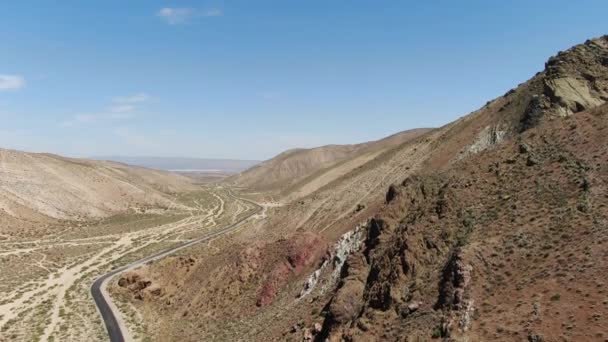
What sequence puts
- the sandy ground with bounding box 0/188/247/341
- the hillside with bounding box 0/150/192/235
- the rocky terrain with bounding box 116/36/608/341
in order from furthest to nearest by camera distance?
1. the hillside with bounding box 0/150/192/235
2. the sandy ground with bounding box 0/188/247/341
3. the rocky terrain with bounding box 116/36/608/341

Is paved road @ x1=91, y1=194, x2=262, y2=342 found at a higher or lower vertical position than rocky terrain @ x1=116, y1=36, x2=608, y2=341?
lower

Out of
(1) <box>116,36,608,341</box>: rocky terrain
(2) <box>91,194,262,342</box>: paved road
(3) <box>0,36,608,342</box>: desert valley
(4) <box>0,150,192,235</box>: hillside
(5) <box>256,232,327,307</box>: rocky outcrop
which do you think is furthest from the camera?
(4) <box>0,150,192,235</box>: hillside

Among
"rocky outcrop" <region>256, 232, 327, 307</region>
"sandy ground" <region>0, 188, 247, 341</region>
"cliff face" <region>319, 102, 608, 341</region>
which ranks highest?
"cliff face" <region>319, 102, 608, 341</region>

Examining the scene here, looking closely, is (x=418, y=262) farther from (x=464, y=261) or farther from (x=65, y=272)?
(x=65, y=272)

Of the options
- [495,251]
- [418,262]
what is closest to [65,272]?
[418,262]

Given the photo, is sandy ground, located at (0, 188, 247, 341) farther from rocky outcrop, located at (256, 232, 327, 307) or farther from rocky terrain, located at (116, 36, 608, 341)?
rocky outcrop, located at (256, 232, 327, 307)

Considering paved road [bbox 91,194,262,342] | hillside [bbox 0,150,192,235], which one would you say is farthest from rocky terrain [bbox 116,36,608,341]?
hillside [bbox 0,150,192,235]

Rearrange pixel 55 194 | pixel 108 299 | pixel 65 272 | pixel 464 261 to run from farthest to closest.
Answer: pixel 55 194, pixel 65 272, pixel 108 299, pixel 464 261
